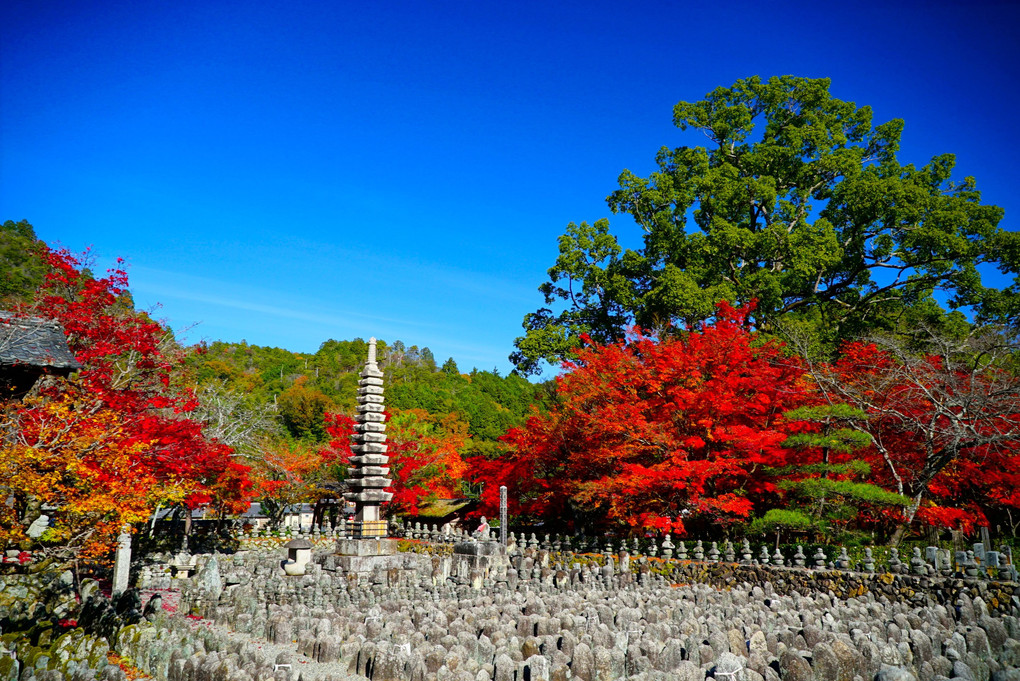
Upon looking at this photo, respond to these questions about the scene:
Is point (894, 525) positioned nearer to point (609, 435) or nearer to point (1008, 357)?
point (1008, 357)

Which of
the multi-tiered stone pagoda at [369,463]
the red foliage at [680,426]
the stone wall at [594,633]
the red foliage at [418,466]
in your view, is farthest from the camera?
the red foliage at [418,466]

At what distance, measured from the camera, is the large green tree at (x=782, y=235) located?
2723 centimetres

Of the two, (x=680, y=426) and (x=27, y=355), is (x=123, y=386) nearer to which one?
(x=27, y=355)

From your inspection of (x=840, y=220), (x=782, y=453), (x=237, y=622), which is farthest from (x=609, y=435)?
(x=840, y=220)

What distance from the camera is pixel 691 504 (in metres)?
18.5

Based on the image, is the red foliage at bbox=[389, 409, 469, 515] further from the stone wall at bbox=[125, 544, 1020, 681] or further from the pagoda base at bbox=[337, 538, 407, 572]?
the stone wall at bbox=[125, 544, 1020, 681]

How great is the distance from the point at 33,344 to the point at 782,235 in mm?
26990

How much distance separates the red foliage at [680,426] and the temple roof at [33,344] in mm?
14003

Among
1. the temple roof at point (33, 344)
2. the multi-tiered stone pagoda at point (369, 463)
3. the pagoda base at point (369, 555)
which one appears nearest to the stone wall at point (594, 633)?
the pagoda base at point (369, 555)

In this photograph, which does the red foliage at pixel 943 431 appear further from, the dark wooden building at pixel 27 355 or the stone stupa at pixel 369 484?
the dark wooden building at pixel 27 355

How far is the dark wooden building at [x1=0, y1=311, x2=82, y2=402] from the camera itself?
13281 millimetres

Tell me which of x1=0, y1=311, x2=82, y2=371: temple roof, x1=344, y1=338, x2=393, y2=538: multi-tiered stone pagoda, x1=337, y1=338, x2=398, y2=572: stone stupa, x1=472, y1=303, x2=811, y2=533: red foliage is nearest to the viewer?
x1=0, y1=311, x2=82, y2=371: temple roof

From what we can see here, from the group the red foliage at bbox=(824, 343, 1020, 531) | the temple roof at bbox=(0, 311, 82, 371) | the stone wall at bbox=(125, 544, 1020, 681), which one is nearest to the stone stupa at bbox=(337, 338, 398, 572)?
the stone wall at bbox=(125, 544, 1020, 681)

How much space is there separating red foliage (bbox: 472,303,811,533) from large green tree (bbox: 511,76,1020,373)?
25.1ft
